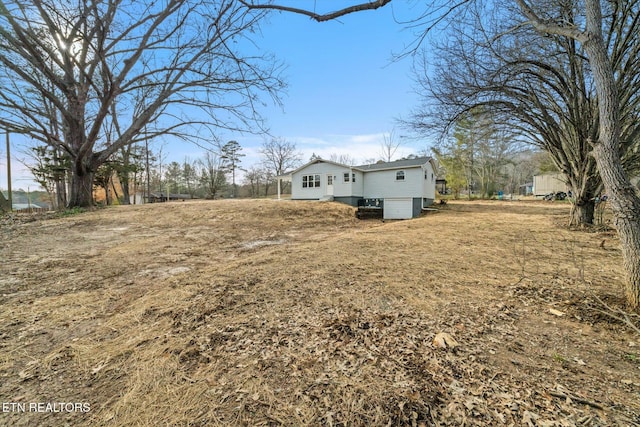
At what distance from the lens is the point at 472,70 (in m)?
6.20

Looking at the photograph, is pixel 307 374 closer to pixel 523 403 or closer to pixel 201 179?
pixel 523 403

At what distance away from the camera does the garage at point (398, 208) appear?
14.4m

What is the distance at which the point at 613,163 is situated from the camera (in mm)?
2328

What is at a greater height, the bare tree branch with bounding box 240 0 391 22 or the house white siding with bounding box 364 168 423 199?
the bare tree branch with bounding box 240 0 391 22

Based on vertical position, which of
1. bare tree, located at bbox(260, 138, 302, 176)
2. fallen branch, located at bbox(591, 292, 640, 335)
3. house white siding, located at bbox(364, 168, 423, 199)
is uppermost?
bare tree, located at bbox(260, 138, 302, 176)

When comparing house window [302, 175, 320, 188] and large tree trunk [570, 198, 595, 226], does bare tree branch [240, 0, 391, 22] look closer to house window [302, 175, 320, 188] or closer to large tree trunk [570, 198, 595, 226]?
large tree trunk [570, 198, 595, 226]

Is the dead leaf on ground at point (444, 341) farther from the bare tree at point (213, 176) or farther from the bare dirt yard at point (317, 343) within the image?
the bare tree at point (213, 176)

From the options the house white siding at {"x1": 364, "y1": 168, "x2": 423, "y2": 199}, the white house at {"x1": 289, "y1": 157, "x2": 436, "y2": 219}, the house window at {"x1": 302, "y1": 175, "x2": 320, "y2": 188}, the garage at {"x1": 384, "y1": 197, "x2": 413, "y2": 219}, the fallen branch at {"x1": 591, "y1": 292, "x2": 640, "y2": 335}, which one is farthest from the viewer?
the house window at {"x1": 302, "y1": 175, "x2": 320, "y2": 188}

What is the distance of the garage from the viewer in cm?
1441

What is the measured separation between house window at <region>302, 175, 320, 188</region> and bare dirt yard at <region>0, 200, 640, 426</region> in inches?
546

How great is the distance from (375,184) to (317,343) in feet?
52.3

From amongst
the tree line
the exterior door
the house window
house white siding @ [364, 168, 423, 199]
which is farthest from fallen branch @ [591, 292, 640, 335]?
the tree line

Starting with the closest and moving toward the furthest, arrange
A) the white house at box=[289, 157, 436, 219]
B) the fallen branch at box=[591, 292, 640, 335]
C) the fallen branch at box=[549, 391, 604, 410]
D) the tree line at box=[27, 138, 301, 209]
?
1. the fallen branch at box=[549, 391, 604, 410]
2. the fallen branch at box=[591, 292, 640, 335]
3. the white house at box=[289, 157, 436, 219]
4. the tree line at box=[27, 138, 301, 209]

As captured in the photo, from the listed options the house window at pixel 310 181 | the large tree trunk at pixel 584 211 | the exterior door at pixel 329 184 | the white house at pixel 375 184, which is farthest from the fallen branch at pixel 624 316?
the house window at pixel 310 181
